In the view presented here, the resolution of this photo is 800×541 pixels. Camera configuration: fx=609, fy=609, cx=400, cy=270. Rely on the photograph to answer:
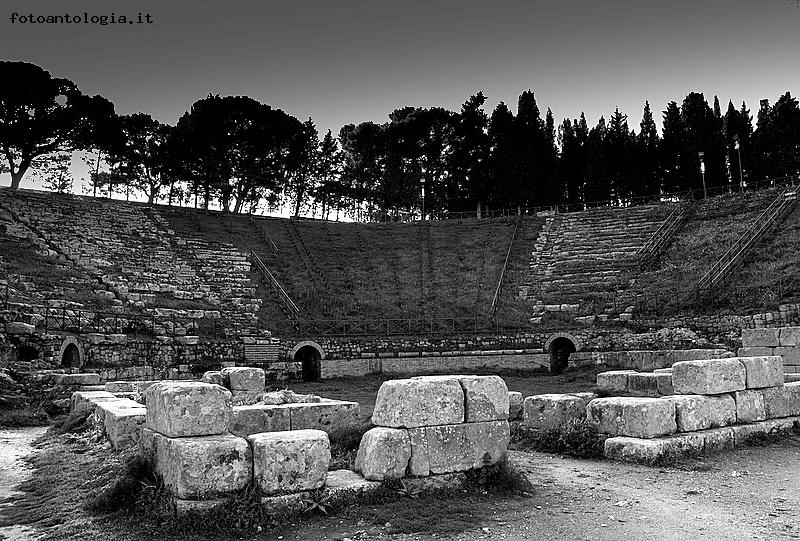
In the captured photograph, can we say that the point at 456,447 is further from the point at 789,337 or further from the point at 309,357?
the point at 309,357

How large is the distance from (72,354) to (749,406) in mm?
22365

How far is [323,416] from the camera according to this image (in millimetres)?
10922

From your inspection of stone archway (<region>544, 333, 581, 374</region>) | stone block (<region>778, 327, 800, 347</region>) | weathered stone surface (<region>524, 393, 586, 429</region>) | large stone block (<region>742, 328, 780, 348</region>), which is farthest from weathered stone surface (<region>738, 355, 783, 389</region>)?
stone archway (<region>544, 333, 581, 374</region>)

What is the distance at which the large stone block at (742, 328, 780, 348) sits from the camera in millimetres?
17969

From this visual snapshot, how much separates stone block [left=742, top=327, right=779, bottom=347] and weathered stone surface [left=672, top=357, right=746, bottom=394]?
8042mm

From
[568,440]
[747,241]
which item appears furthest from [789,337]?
[747,241]

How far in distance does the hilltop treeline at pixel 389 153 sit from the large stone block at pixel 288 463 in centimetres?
4746

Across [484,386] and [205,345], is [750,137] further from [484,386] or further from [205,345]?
[484,386]

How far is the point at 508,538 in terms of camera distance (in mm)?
6184

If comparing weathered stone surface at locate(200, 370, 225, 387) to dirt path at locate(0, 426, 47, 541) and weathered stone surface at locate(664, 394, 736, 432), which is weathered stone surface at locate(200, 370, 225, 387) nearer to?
dirt path at locate(0, 426, 47, 541)

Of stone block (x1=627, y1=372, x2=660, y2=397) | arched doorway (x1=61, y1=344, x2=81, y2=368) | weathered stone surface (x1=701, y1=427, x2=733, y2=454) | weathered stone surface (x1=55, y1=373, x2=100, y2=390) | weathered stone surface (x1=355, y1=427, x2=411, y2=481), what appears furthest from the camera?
arched doorway (x1=61, y1=344, x2=81, y2=368)

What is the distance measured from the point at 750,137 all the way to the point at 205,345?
54.8 m

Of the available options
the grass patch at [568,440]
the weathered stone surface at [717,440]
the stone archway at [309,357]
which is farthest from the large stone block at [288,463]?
the stone archway at [309,357]

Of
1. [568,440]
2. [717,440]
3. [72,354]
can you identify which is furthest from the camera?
[72,354]
